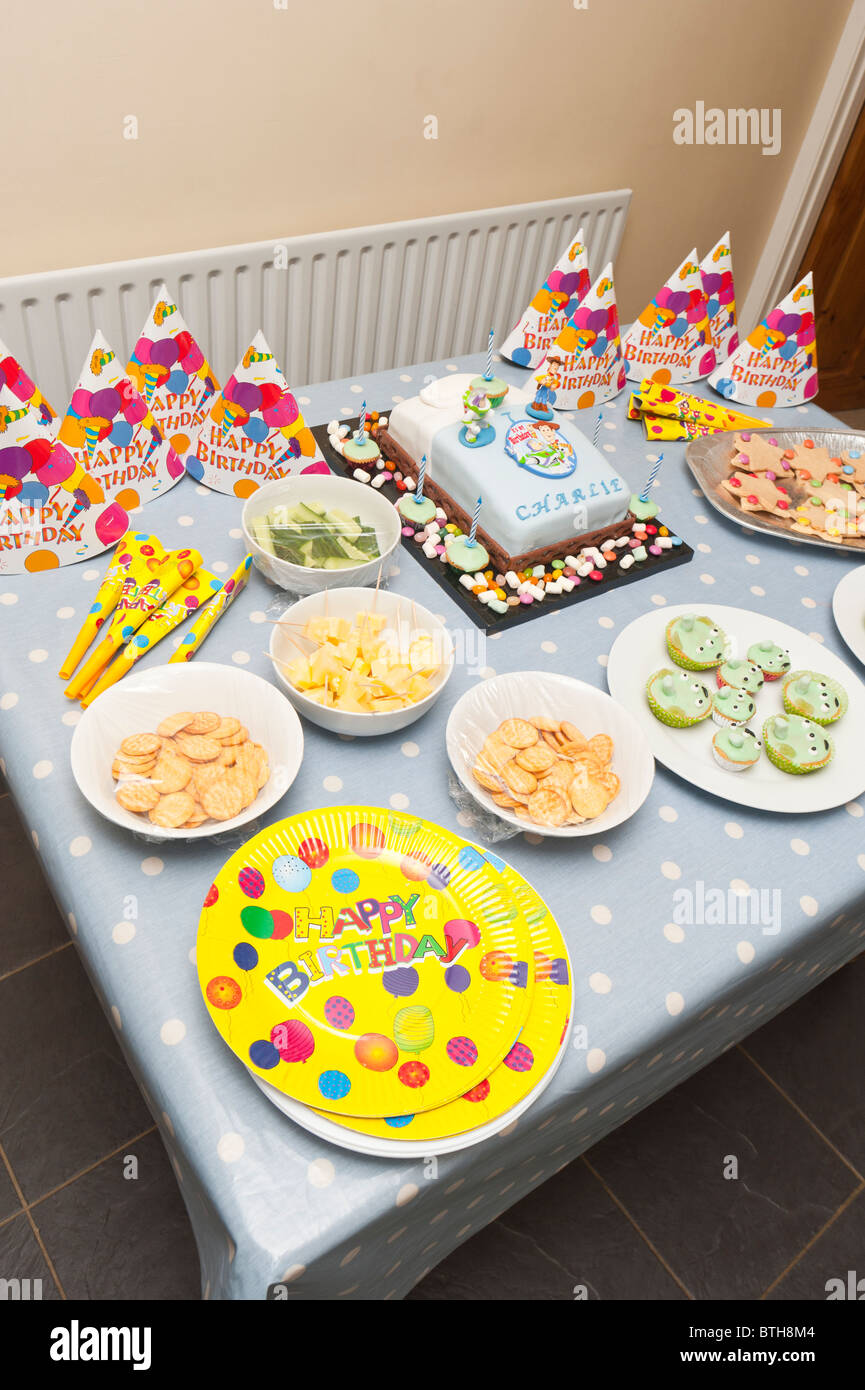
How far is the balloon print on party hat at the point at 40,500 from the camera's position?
1207 millimetres

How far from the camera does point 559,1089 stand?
2.89 ft

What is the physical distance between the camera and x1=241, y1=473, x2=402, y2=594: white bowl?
126 cm

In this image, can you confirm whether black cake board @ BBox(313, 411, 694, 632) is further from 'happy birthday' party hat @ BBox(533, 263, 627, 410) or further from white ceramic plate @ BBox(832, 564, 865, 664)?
'happy birthday' party hat @ BBox(533, 263, 627, 410)

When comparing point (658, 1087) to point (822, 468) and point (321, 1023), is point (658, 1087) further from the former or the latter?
point (822, 468)

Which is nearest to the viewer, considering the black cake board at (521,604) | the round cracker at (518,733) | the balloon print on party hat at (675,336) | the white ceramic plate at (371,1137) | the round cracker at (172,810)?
the white ceramic plate at (371,1137)

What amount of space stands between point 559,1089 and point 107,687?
691 mm

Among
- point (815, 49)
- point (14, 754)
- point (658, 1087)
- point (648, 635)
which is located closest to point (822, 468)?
point (648, 635)

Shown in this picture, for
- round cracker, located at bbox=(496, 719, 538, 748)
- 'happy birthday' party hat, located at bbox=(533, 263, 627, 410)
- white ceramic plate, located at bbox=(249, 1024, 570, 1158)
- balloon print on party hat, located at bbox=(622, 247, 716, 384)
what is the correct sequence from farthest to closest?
balloon print on party hat, located at bbox=(622, 247, 716, 384)
'happy birthday' party hat, located at bbox=(533, 263, 627, 410)
round cracker, located at bbox=(496, 719, 538, 748)
white ceramic plate, located at bbox=(249, 1024, 570, 1158)

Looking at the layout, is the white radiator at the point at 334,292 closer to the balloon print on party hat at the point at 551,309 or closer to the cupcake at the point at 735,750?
the balloon print on party hat at the point at 551,309

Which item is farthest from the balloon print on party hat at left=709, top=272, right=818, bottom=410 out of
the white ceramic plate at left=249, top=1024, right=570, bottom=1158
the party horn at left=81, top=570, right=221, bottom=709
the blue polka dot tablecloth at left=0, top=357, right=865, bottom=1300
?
the white ceramic plate at left=249, top=1024, right=570, bottom=1158

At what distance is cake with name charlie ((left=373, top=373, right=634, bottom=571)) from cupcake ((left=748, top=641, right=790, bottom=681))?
1.03 feet

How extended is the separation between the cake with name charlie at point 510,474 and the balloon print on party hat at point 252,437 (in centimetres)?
19

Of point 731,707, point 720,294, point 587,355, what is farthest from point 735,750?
point 720,294

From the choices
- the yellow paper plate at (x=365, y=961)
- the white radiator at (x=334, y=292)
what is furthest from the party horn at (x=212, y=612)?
the white radiator at (x=334, y=292)
